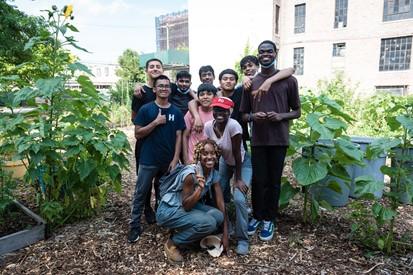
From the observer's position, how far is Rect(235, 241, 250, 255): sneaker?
279 centimetres

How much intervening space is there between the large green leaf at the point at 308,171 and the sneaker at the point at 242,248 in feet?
2.41

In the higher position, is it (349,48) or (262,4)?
(262,4)

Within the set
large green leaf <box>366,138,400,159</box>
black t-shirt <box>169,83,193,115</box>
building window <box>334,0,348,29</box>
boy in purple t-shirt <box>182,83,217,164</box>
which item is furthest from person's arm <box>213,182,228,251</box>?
building window <box>334,0,348,29</box>

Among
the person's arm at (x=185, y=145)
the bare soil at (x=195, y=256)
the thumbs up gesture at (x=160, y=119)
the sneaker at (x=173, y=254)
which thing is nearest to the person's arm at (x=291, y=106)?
the person's arm at (x=185, y=145)

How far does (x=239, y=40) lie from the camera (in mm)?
24406

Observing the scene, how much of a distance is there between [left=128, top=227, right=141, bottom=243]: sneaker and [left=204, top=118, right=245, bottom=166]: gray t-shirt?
1084 mm

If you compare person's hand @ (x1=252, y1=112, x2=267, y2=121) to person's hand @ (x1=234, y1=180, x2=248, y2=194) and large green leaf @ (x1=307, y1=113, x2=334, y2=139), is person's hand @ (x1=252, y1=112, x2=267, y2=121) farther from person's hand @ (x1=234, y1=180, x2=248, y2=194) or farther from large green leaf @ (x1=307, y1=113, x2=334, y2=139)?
person's hand @ (x1=234, y1=180, x2=248, y2=194)

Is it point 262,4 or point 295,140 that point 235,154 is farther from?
point 262,4

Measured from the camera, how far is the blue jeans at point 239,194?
2.81 metres

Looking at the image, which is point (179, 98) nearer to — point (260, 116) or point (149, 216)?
point (260, 116)

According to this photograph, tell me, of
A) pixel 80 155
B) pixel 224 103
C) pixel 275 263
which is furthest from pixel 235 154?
pixel 80 155

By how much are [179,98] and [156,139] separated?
2.29ft

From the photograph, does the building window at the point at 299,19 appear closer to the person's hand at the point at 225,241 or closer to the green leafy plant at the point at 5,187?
the person's hand at the point at 225,241

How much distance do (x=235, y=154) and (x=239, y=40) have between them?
2294cm
